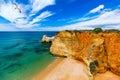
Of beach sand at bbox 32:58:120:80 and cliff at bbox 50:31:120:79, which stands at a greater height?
cliff at bbox 50:31:120:79

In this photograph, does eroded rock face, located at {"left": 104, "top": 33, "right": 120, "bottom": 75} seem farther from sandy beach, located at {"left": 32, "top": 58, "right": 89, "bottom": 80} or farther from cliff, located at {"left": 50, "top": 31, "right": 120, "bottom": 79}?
sandy beach, located at {"left": 32, "top": 58, "right": 89, "bottom": 80}

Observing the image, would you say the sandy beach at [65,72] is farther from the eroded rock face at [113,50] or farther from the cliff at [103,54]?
the eroded rock face at [113,50]

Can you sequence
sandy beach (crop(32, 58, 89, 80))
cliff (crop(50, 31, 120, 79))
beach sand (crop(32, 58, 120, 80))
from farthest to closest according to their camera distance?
sandy beach (crop(32, 58, 89, 80)) → cliff (crop(50, 31, 120, 79)) → beach sand (crop(32, 58, 120, 80))

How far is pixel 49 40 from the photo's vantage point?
231 feet

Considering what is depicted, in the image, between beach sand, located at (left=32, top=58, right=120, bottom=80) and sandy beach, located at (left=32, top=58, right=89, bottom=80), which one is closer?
beach sand, located at (left=32, top=58, right=120, bottom=80)

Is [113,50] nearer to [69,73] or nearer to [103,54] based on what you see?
[103,54]

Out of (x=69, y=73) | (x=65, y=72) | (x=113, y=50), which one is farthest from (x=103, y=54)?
(x=65, y=72)

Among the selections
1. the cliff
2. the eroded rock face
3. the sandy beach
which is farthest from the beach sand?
the eroded rock face

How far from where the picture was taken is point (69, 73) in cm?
2592

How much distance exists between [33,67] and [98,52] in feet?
42.4

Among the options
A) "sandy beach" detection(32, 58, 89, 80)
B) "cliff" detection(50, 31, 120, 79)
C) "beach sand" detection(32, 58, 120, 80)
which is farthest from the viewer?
"sandy beach" detection(32, 58, 89, 80)

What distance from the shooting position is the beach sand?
23422 millimetres

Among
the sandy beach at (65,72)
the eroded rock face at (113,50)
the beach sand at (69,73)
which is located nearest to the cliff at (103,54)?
the eroded rock face at (113,50)

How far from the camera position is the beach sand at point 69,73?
76.8 feet
